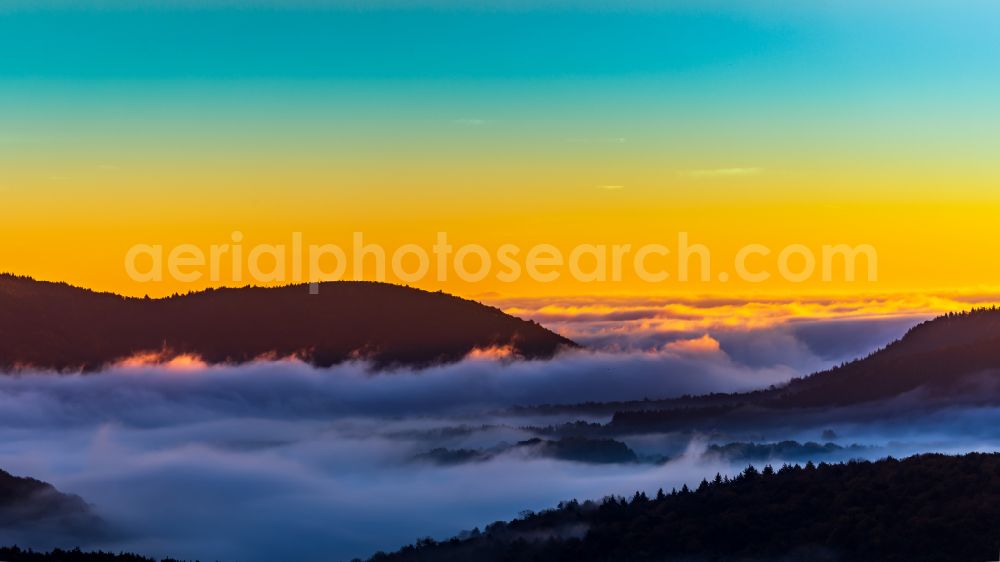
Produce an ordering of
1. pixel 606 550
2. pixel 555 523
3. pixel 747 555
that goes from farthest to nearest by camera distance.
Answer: pixel 555 523
pixel 606 550
pixel 747 555

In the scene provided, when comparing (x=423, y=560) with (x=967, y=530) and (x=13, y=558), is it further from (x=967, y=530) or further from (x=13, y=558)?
(x=967, y=530)

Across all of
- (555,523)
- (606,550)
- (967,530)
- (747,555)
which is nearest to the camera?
(967,530)

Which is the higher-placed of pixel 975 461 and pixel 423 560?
pixel 975 461

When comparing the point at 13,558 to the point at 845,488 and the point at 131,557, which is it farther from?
the point at 845,488

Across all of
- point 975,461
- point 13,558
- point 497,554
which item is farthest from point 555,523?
point 13,558

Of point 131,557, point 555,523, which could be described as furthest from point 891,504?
point 131,557

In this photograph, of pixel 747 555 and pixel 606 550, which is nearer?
pixel 747 555
